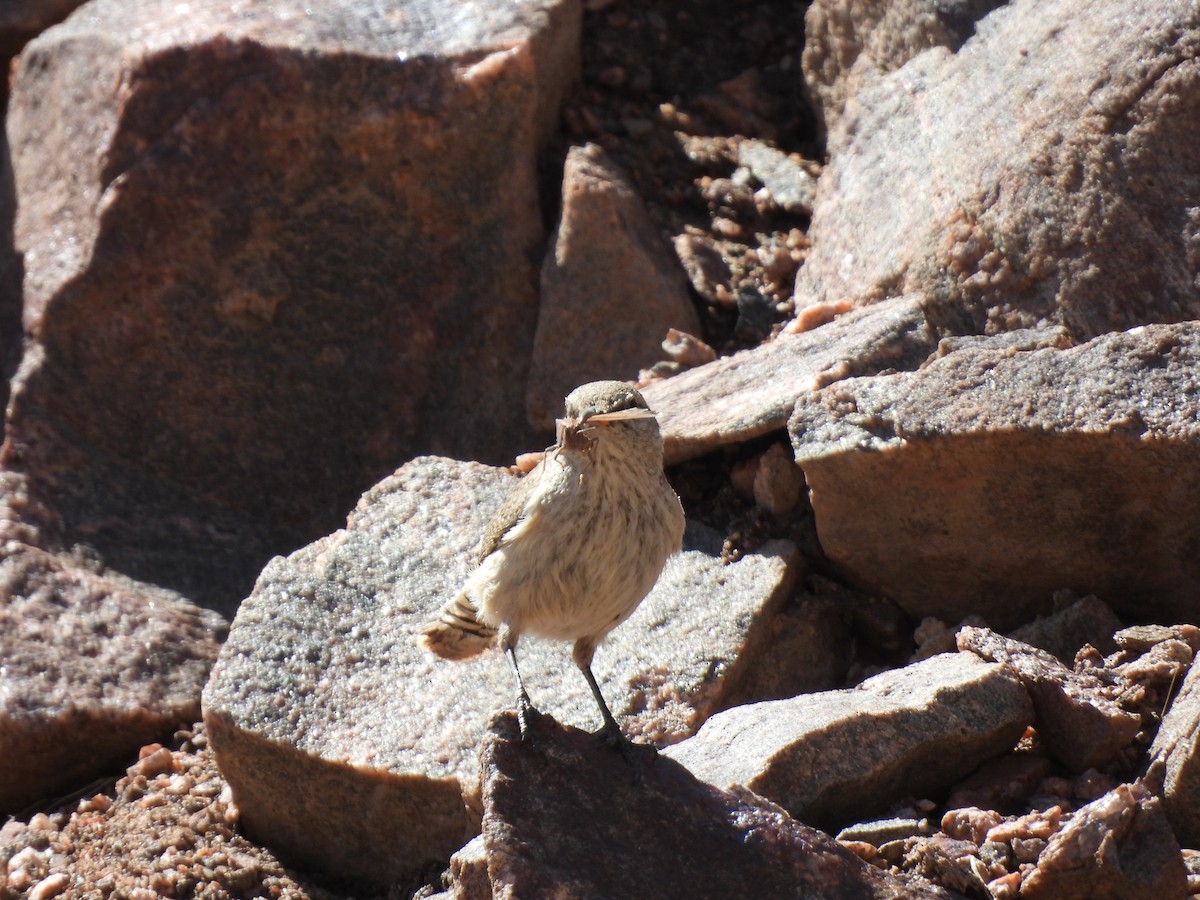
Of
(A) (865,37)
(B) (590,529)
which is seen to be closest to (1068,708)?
(B) (590,529)

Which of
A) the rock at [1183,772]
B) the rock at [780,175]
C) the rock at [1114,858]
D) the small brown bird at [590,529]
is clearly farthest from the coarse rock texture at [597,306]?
the rock at [1114,858]

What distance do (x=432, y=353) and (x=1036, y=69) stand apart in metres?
3.69

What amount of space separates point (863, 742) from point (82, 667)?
13.8 ft

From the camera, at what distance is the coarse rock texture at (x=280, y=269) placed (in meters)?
8.23

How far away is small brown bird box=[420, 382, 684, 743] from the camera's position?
16.6 feet

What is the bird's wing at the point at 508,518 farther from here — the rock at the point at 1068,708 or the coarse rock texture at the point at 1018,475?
the rock at the point at 1068,708

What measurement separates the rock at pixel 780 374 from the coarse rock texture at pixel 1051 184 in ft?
1.01

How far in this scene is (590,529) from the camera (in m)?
5.05

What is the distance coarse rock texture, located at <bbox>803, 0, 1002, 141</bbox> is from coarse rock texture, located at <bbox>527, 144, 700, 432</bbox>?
1.53m

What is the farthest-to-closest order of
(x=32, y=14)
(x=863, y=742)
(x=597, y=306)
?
1. (x=32, y=14)
2. (x=597, y=306)
3. (x=863, y=742)

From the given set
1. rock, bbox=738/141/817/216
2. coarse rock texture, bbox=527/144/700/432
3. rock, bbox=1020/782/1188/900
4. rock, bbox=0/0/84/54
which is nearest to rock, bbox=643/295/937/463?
coarse rock texture, bbox=527/144/700/432

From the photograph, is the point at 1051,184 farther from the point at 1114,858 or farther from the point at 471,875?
the point at 471,875

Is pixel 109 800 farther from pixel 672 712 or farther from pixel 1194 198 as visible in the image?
pixel 1194 198

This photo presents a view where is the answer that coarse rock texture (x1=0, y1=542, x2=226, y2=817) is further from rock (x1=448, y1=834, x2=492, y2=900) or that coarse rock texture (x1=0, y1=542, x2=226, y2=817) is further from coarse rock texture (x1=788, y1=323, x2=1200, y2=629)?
coarse rock texture (x1=788, y1=323, x2=1200, y2=629)
